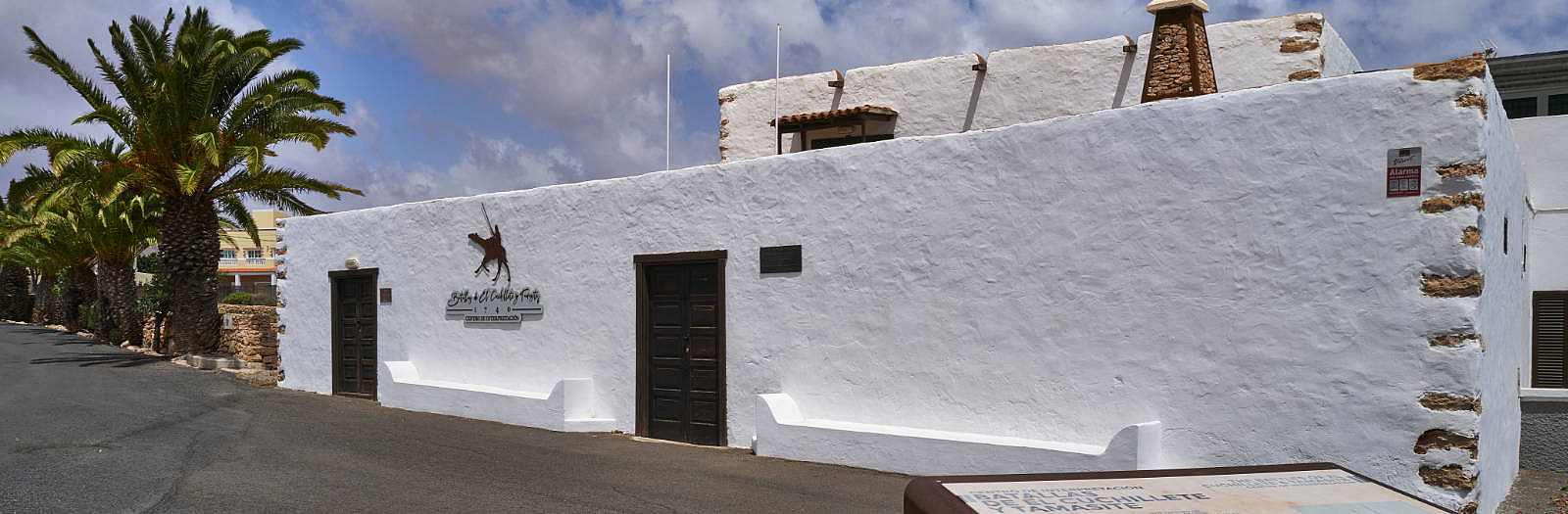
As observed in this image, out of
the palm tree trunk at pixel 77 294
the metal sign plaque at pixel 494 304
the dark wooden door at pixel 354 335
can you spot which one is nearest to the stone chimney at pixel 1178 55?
the metal sign plaque at pixel 494 304

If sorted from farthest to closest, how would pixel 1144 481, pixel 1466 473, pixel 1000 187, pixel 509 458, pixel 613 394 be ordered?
1. pixel 613 394
2. pixel 509 458
3. pixel 1000 187
4. pixel 1466 473
5. pixel 1144 481

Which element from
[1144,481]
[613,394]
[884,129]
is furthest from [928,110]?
[1144,481]

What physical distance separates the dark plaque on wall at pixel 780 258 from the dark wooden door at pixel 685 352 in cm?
60

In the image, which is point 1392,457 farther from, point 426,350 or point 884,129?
point 426,350

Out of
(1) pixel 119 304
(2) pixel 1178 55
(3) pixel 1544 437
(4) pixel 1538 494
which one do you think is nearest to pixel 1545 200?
(3) pixel 1544 437

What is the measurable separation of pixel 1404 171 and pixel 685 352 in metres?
6.19

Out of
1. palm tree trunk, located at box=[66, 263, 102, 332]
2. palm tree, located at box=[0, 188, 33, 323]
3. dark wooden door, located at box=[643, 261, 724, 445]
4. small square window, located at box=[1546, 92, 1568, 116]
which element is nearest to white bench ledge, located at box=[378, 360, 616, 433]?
dark wooden door, located at box=[643, 261, 724, 445]

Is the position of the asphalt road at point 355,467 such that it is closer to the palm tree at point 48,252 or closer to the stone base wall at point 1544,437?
the stone base wall at point 1544,437

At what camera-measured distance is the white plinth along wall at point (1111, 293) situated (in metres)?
5.88

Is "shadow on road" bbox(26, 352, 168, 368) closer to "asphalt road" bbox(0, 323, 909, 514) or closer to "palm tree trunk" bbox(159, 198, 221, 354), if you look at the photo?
"palm tree trunk" bbox(159, 198, 221, 354)

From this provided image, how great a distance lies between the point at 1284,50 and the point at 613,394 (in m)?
8.01

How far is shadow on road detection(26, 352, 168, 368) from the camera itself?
1815 cm

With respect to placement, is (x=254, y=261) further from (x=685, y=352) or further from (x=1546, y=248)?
(x=1546, y=248)

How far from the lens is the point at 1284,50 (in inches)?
419
